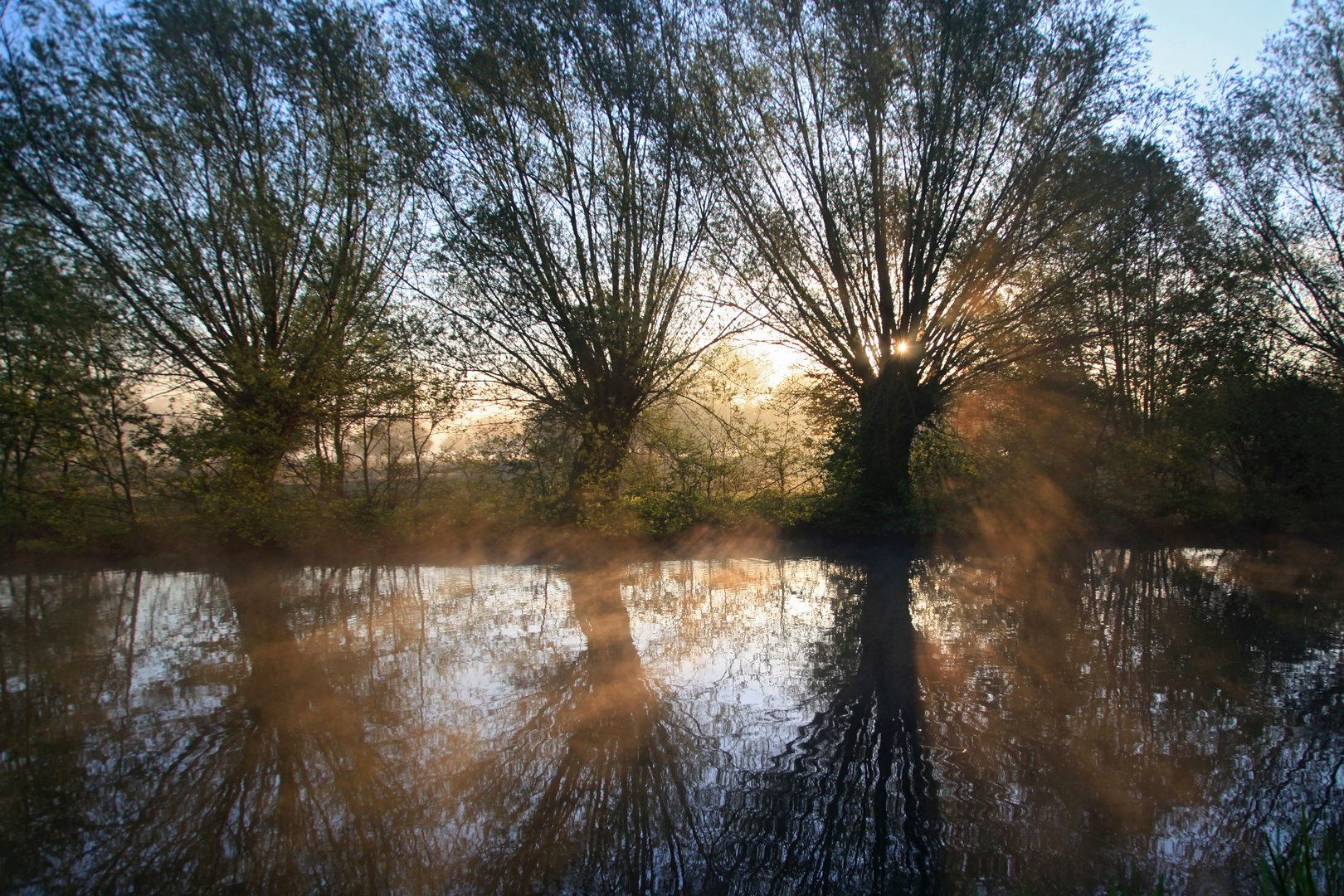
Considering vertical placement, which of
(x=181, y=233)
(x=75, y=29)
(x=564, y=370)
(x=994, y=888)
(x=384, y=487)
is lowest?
(x=994, y=888)

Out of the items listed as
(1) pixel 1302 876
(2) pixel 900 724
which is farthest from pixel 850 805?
(1) pixel 1302 876

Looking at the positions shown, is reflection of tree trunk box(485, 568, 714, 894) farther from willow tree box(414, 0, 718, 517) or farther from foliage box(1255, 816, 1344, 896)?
willow tree box(414, 0, 718, 517)

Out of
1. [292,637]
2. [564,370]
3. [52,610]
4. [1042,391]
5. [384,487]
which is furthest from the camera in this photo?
[1042,391]

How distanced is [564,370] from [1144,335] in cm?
1019

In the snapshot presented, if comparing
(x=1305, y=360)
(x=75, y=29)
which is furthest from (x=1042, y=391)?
(x=75, y=29)

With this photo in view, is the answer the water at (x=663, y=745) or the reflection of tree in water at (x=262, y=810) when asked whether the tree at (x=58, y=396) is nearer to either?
the water at (x=663, y=745)

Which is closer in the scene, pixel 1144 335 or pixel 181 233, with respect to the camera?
pixel 181 233

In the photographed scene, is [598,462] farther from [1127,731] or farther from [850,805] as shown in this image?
[850,805]

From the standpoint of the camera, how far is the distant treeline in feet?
32.7

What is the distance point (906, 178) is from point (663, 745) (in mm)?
10583

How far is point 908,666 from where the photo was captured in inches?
203

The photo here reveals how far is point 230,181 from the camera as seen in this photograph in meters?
10.6

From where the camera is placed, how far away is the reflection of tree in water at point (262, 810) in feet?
8.61

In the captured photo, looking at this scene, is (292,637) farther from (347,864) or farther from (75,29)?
(75,29)
